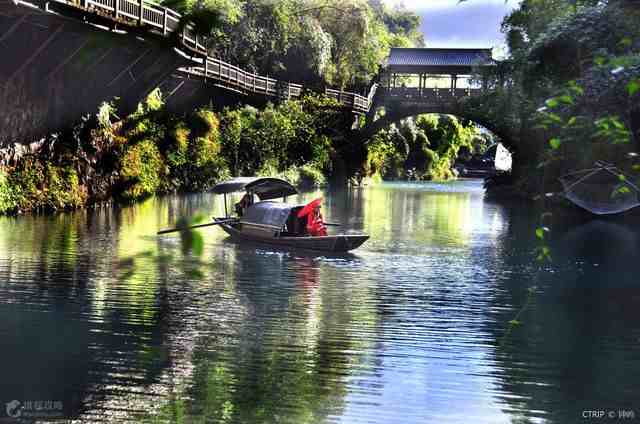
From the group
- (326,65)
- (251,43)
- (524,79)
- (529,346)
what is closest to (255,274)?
(529,346)

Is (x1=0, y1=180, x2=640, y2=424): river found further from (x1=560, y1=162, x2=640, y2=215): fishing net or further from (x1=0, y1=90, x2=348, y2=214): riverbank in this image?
(x1=560, y1=162, x2=640, y2=215): fishing net

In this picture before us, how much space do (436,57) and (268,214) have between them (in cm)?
5321

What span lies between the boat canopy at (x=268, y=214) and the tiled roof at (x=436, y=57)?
165 feet

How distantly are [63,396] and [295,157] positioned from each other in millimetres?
55285

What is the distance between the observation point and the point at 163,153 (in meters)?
47.8

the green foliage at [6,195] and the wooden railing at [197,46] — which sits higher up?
the wooden railing at [197,46]

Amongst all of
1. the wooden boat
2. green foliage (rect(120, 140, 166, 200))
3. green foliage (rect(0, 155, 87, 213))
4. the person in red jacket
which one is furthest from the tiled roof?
the person in red jacket

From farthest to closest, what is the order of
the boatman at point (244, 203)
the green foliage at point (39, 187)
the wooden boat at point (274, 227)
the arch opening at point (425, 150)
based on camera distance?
the arch opening at point (425, 150), the green foliage at point (39, 187), the boatman at point (244, 203), the wooden boat at point (274, 227)

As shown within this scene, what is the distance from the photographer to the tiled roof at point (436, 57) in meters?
73.9

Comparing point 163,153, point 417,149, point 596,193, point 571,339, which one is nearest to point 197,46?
point 163,153

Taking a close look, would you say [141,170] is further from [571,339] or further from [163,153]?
[571,339]

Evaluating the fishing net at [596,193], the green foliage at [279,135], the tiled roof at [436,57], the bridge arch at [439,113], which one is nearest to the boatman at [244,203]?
the fishing net at [596,193]

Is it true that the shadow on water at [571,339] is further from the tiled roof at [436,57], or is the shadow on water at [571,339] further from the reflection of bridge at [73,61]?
the tiled roof at [436,57]

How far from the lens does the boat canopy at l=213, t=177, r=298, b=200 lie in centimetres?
2647
